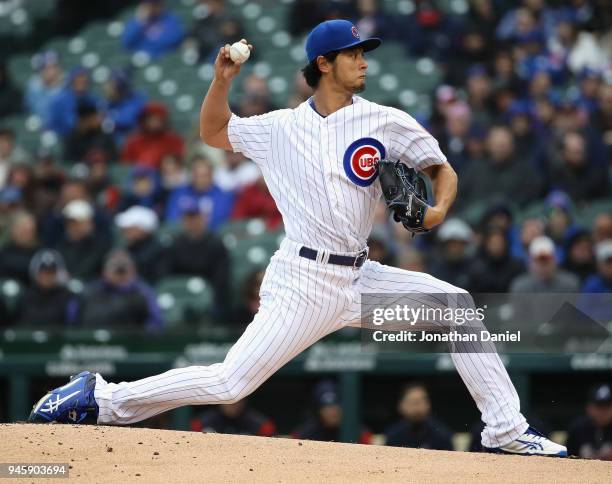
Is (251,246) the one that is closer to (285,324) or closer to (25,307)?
(25,307)

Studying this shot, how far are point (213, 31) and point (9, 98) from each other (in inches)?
86.6

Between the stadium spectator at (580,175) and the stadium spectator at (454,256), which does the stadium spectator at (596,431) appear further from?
the stadium spectator at (580,175)

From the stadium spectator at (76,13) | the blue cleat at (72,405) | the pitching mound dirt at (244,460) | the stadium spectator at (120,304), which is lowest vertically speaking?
the pitching mound dirt at (244,460)

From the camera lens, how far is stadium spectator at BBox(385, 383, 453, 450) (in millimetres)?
6906

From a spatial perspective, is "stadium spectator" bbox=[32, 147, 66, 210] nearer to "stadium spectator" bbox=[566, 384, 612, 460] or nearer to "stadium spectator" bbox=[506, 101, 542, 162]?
"stadium spectator" bbox=[506, 101, 542, 162]

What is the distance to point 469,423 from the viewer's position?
7.55 m

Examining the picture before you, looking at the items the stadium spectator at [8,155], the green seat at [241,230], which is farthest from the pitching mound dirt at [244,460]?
the stadium spectator at [8,155]

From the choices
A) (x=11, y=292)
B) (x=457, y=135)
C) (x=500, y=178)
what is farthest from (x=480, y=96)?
(x=11, y=292)

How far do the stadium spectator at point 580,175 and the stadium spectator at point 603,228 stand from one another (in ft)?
2.21

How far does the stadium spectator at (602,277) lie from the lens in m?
7.64

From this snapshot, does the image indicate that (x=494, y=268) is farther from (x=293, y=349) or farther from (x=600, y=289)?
(x=293, y=349)

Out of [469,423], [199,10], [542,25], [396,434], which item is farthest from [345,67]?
[199,10]

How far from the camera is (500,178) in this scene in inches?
357

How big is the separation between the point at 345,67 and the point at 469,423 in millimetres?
3453
